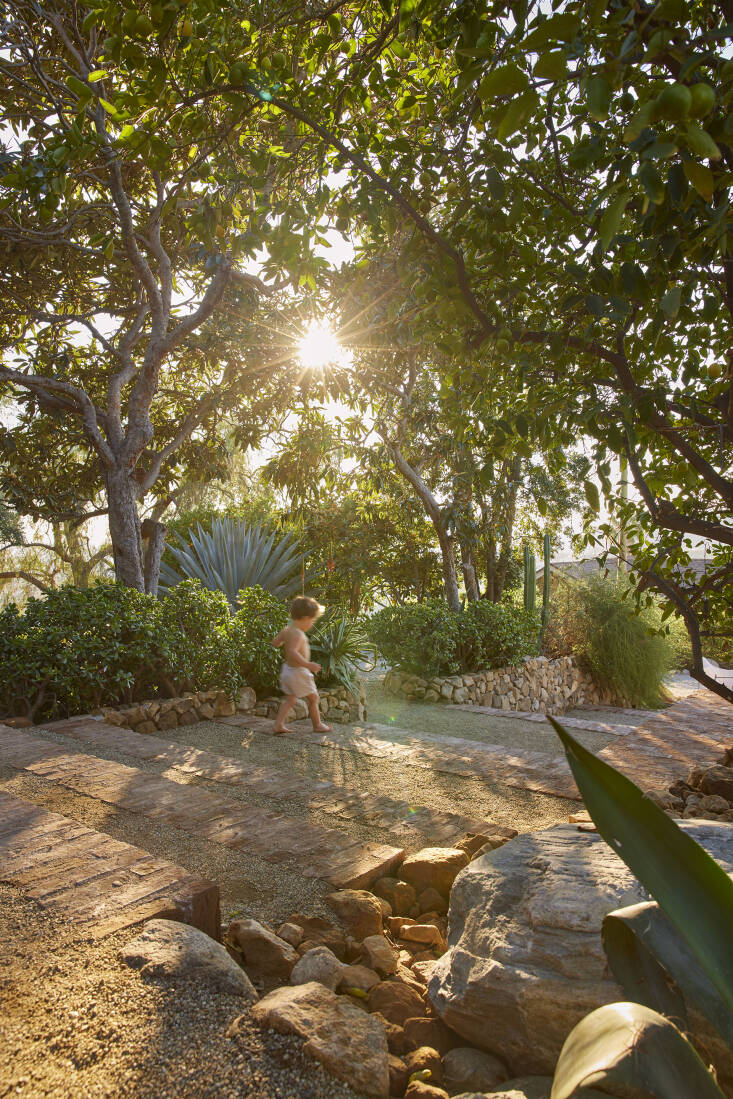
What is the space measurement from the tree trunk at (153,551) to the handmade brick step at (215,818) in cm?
390

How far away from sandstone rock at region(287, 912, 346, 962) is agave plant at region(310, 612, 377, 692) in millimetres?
4706

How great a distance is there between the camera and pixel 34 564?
20.9 m

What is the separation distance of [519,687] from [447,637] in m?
1.83

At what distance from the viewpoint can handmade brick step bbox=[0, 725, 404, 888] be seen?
249cm

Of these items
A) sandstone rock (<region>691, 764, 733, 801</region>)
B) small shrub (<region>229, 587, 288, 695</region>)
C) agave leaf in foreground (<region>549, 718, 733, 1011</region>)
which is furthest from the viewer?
small shrub (<region>229, 587, 288, 695</region>)

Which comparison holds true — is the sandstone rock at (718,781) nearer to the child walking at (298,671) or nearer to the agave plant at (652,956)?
the agave plant at (652,956)

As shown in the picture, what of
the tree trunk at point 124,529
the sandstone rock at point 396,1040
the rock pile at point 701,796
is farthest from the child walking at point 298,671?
the sandstone rock at point 396,1040

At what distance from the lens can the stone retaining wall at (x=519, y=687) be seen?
27.6 feet

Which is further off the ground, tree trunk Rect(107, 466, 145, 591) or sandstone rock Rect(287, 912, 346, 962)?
tree trunk Rect(107, 466, 145, 591)

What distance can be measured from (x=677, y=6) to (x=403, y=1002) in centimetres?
213

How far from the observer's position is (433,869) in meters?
2.46

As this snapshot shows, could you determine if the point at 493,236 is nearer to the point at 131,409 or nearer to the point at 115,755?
the point at 115,755

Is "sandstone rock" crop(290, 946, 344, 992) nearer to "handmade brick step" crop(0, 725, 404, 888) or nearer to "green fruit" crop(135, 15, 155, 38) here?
"handmade brick step" crop(0, 725, 404, 888)

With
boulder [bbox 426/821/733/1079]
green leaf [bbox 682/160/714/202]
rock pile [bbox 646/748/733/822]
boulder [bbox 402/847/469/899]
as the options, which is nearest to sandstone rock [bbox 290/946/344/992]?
boulder [bbox 426/821/733/1079]
